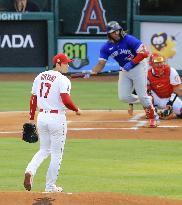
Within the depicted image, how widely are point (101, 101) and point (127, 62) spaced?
14.4ft

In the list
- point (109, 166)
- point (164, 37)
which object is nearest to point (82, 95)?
point (164, 37)

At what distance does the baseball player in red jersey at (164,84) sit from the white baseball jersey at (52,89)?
6.79m

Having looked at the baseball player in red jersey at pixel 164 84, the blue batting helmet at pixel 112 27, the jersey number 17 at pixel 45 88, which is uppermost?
the blue batting helmet at pixel 112 27

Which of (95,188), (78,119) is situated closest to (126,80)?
(78,119)

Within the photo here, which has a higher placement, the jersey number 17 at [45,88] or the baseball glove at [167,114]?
the jersey number 17 at [45,88]

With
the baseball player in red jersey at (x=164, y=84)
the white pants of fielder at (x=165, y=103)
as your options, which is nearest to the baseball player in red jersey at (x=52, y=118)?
the baseball player in red jersey at (x=164, y=84)

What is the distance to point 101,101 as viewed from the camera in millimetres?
19172

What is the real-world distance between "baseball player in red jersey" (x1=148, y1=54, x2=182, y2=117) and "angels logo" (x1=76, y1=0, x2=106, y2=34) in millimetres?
8464

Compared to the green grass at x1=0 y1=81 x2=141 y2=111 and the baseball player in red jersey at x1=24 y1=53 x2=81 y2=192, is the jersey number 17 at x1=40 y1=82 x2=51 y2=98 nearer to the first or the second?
the baseball player in red jersey at x1=24 y1=53 x2=81 y2=192

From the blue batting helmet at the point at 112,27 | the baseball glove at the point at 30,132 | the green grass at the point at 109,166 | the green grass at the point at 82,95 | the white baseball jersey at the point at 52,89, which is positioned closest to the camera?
the white baseball jersey at the point at 52,89

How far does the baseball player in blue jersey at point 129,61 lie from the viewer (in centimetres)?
1452

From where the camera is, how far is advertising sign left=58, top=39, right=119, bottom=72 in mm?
24578

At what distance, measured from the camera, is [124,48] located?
14664 mm

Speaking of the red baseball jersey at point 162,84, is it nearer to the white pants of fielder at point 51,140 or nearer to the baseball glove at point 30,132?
the baseball glove at point 30,132
